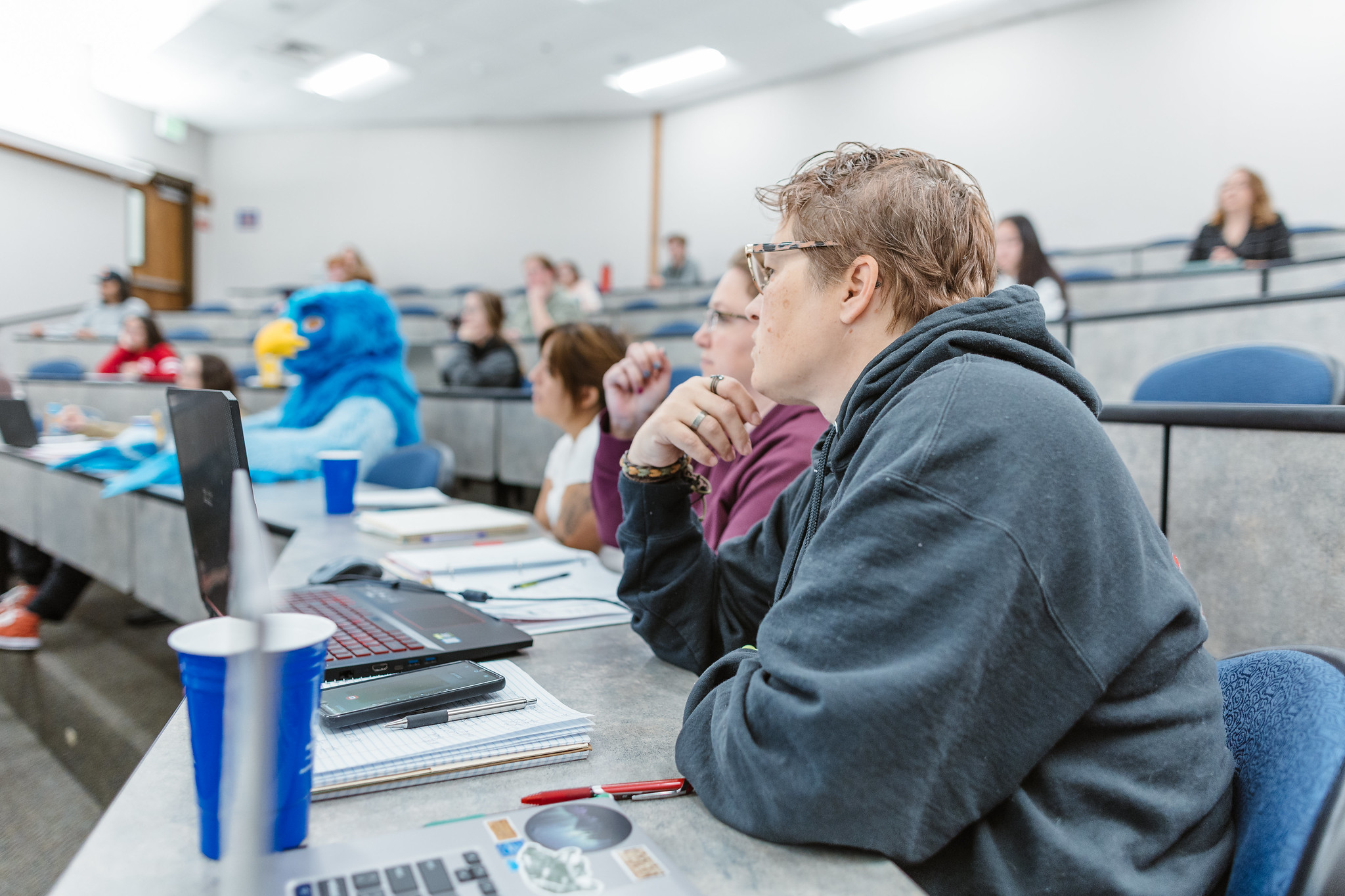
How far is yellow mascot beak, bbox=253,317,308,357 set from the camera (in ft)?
8.61

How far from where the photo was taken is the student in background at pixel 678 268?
8148 mm

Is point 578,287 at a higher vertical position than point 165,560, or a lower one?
higher

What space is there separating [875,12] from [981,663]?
22.9 ft

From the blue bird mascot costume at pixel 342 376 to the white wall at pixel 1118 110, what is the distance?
9.73 feet

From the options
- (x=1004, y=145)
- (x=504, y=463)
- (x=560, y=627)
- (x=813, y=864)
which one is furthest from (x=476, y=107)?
(x=813, y=864)

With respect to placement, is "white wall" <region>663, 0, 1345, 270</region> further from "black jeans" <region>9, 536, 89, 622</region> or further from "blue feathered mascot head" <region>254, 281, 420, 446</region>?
"black jeans" <region>9, 536, 89, 622</region>

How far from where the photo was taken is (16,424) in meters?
2.88

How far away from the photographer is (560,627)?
115cm

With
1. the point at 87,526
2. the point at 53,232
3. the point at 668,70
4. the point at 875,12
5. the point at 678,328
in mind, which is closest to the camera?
the point at 87,526

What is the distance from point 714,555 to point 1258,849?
2.00ft

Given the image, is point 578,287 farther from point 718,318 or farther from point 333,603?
point 333,603

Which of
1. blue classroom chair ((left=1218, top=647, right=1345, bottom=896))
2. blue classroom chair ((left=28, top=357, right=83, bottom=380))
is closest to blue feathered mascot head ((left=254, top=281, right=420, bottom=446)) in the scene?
blue classroom chair ((left=1218, top=647, right=1345, bottom=896))

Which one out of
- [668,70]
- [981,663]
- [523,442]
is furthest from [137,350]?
[981,663]

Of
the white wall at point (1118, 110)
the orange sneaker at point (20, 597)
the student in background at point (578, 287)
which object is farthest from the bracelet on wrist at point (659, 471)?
the student in background at point (578, 287)
